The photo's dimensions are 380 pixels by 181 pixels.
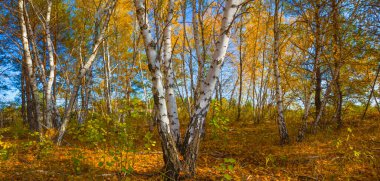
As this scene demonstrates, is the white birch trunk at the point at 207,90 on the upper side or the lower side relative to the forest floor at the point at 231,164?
upper

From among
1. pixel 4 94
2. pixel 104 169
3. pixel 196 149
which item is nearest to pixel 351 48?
pixel 196 149

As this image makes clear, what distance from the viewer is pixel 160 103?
2916 mm

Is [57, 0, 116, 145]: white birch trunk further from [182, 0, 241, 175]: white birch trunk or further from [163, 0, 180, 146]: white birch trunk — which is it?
[182, 0, 241, 175]: white birch trunk

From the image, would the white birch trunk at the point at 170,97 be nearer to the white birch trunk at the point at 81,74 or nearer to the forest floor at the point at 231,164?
the forest floor at the point at 231,164

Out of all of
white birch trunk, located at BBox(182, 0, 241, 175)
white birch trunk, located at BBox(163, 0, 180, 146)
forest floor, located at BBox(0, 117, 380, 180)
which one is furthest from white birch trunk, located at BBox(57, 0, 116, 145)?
white birch trunk, located at BBox(182, 0, 241, 175)

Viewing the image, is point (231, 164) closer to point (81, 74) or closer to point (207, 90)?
point (207, 90)

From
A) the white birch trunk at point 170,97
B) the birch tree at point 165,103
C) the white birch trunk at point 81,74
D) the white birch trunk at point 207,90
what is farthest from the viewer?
the white birch trunk at point 81,74

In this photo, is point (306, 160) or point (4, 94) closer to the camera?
point (306, 160)

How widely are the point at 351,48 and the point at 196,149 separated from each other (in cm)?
469

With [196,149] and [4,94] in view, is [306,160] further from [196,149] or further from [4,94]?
[4,94]

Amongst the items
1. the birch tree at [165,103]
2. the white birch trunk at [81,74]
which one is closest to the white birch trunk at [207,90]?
the birch tree at [165,103]

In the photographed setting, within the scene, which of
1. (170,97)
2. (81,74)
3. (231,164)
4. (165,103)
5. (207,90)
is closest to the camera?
(165,103)

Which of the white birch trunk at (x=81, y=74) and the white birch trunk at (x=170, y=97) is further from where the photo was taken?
the white birch trunk at (x=81, y=74)

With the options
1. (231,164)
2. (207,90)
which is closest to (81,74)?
(207,90)
